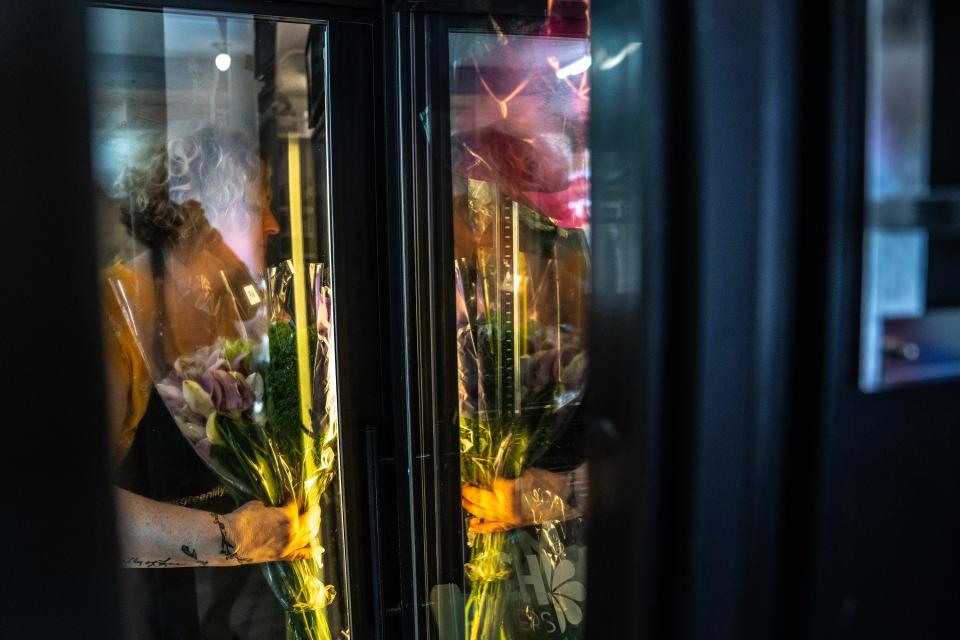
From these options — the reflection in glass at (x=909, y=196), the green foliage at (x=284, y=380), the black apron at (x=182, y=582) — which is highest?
the reflection in glass at (x=909, y=196)

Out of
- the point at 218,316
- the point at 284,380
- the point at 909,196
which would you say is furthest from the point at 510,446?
the point at 909,196

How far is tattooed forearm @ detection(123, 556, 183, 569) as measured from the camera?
1.48 meters

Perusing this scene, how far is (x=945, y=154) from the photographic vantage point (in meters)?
0.45

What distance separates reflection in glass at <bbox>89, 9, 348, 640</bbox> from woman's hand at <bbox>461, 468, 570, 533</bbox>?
1.11ft

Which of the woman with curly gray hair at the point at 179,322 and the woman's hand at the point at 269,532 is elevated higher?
the woman with curly gray hair at the point at 179,322

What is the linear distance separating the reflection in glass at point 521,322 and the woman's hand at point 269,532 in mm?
367

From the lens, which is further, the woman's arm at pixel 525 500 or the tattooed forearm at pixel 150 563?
the tattooed forearm at pixel 150 563

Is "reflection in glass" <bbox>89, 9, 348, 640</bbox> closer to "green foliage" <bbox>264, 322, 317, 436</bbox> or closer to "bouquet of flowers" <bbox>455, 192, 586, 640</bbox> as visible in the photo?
"green foliage" <bbox>264, 322, 317, 436</bbox>

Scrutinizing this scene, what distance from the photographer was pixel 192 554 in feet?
4.97

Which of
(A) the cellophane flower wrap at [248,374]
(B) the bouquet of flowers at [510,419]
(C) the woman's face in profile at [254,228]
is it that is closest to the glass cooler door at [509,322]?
(B) the bouquet of flowers at [510,419]

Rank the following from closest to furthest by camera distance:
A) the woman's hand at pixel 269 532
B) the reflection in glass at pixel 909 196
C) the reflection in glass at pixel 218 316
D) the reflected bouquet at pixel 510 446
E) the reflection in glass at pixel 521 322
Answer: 1. the reflection in glass at pixel 909 196
2. the reflection in glass at pixel 521 322
3. the reflected bouquet at pixel 510 446
4. the reflection in glass at pixel 218 316
5. the woman's hand at pixel 269 532

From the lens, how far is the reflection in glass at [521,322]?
1111 mm

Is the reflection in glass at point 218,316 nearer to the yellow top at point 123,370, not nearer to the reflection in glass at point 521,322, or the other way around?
the yellow top at point 123,370

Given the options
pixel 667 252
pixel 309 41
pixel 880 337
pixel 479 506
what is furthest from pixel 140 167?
pixel 880 337
